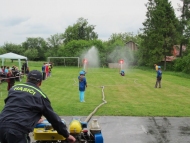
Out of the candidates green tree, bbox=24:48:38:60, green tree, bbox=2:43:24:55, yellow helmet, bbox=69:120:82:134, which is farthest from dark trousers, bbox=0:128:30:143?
green tree, bbox=2:43:24:55

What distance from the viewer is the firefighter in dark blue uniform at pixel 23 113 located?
3668 mm

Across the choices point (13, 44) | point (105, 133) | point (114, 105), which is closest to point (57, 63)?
point (13, 44)

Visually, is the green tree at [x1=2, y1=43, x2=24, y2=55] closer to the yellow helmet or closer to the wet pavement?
the wet pavement

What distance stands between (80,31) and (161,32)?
4661 cm

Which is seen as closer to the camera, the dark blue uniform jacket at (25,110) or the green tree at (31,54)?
the dark blue uniform jacket at (25,110)

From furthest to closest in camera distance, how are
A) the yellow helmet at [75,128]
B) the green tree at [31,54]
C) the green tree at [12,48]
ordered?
the green tree at [12,48] → the green tree at [31,54] → the yellow helmet at [75,128]

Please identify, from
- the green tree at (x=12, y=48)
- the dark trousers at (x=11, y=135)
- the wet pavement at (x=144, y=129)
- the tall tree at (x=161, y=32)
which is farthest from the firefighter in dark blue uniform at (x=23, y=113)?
the green tree at (x=12, y=48)

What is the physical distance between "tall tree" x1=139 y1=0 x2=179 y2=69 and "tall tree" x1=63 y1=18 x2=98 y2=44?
4282 cm

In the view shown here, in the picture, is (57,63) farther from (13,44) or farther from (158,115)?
(158,115)

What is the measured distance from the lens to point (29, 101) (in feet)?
12.6

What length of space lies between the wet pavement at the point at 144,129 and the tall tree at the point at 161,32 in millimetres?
38538

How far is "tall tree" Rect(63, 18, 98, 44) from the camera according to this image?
8950 cm

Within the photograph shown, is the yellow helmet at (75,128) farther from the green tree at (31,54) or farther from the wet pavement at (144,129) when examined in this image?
the green tree at (31,54)

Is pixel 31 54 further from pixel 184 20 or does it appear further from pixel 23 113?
pixel 23 113
